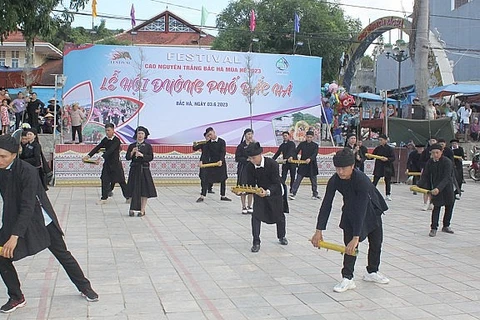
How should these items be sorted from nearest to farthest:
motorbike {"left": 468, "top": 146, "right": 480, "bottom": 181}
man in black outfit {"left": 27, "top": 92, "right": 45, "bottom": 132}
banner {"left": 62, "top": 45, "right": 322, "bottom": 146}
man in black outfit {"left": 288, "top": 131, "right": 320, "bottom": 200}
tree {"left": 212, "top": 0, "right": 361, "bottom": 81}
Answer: man in black outfit {"left": 288, "top": 131, "right": 320, "bottom": 200} → man in black outfit {"left": 27, "top": 92, "right": 45, "bottom": 132} → banner {"left": 62, "top": 45, "right": 322, "bottom": 146} → motorbike {"left": 468, "top": 146, "right": 480, "bottom": 181} → tree {"left": 212, "top": 0, "right": 361, "bottom": 81}

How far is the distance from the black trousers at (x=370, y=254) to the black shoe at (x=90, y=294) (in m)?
2.43

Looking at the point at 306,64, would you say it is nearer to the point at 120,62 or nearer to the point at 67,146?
the point at 120,62

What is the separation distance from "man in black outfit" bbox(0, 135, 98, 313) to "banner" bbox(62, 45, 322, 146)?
41.3 ft

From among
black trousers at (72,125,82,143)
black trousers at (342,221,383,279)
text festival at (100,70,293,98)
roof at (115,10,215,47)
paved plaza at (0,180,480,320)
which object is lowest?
paved plaza at (0,180,480,320)

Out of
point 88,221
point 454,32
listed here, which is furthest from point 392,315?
point 454,32

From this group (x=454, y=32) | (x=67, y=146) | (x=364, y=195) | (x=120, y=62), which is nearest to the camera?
(x=364, y=195)

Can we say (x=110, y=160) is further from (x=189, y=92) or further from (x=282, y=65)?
(x=282, y=65)

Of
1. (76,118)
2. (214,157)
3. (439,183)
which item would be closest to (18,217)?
(439,183)

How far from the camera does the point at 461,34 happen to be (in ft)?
98.1

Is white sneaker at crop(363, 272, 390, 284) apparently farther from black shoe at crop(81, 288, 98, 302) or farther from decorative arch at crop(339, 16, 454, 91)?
decorative arch at crop(339, 16, 454, 91)

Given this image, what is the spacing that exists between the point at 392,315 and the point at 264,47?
32893 millimetres

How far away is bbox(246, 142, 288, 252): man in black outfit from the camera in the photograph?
25.7 ft

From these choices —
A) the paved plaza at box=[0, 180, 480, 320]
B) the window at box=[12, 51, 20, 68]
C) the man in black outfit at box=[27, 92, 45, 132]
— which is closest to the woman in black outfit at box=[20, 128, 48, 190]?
the paved plaza at box=[0, 180, 480, 320]

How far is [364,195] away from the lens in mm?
5785
